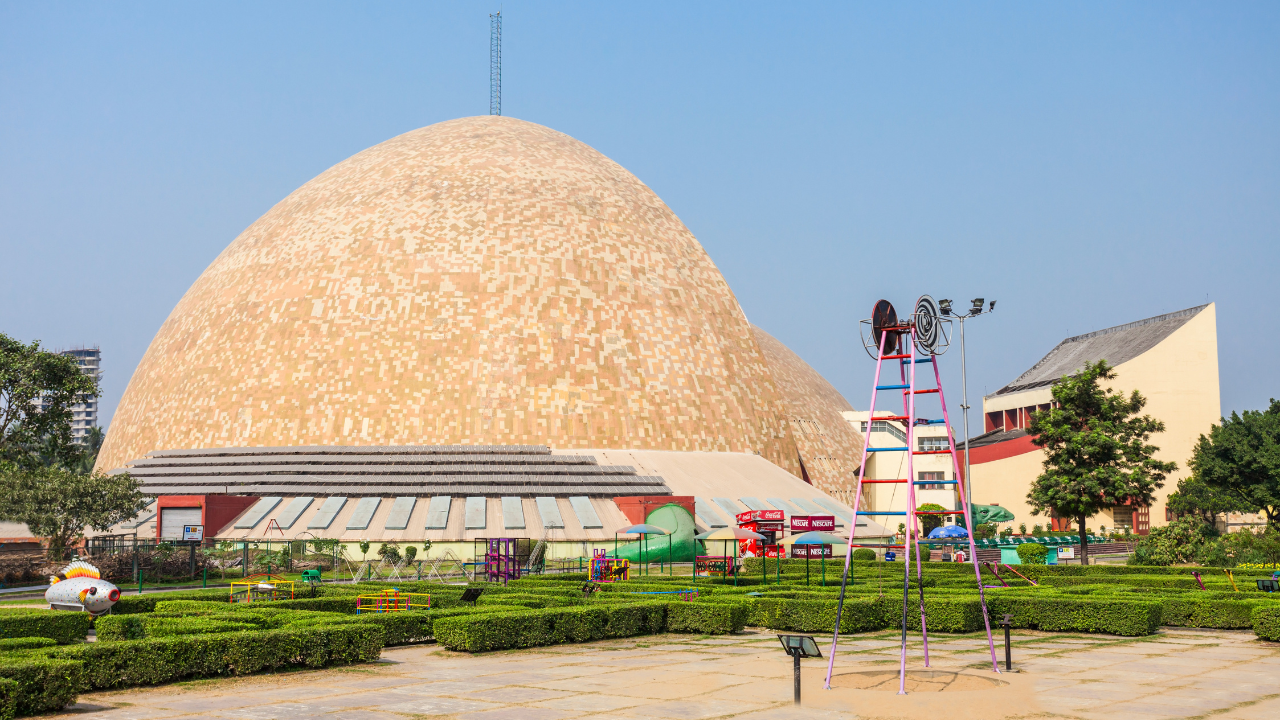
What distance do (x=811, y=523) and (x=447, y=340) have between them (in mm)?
22018

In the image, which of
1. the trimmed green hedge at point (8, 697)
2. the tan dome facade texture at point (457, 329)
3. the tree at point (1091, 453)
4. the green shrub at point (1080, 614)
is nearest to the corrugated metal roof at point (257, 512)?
the tan dome facade texture at point (457, 329)

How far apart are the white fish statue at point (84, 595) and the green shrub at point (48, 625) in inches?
11.8

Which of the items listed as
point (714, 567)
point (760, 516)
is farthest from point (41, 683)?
point (760, 516)

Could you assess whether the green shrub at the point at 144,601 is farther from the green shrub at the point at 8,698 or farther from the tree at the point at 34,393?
the tree at the point at 34,393

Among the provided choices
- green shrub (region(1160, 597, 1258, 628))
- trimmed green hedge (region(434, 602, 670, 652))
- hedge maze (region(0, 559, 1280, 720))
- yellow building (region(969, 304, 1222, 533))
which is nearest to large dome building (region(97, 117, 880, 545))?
yellow building (region(969, 304, 1222, 533))

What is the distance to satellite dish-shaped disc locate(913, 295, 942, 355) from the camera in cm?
1794

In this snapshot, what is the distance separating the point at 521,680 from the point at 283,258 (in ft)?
154

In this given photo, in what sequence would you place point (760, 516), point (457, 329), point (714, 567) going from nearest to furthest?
point (714, 567) < point (760, 516) < point (457, 329)

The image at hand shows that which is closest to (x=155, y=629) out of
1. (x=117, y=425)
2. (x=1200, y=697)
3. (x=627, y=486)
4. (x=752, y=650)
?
(x=752, y=650)

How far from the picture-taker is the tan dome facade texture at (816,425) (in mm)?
68562

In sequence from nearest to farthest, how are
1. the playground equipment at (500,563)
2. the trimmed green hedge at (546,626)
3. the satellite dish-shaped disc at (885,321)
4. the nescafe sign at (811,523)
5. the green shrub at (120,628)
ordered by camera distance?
1. the satellite dish-shaped disc at (885,321)
2. the green shrub at (120,628)
3. the trimmed green hedge at (546,626)
4. the playground equipment at (500,563)
5. the nescafe sign at (811,523)

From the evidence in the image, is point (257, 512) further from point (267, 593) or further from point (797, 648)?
point (797, 648)

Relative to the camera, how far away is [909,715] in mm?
13438

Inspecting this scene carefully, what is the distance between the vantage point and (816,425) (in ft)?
240
